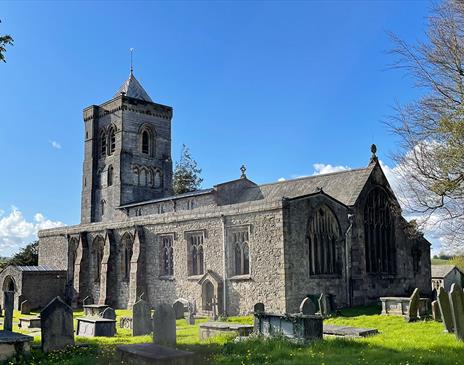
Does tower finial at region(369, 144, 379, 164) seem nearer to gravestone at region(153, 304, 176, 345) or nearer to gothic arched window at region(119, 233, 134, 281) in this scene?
gothic arched window at region(119, 233, 134, 281)

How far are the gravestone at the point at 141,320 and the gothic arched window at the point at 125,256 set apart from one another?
11.6 metres

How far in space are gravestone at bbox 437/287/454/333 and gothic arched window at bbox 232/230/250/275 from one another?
412 inches

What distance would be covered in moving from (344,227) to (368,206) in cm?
264

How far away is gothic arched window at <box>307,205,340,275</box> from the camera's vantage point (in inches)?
902

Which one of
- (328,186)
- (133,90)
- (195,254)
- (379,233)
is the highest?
(133,90)

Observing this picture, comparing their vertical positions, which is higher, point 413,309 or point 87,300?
point 413,309

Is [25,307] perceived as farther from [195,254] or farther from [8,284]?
[195,254]

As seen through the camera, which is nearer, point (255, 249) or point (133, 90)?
point (255, 249)

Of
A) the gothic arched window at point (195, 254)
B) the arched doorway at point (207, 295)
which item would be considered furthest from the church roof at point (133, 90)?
the arched doorway at point (207, 295)

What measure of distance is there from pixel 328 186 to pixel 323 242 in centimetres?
474

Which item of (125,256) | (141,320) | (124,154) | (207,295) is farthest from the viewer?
(124,154)

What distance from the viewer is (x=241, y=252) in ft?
76.6

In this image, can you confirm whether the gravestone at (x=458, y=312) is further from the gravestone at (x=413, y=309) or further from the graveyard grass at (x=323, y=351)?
the gravestone at (x=413, y=309)

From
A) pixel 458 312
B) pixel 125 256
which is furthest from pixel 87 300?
pixel 458 312
